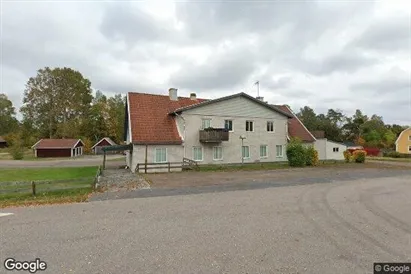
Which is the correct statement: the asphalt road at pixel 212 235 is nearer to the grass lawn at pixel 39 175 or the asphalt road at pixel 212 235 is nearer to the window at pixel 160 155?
the grass lawn at pixel 39 175

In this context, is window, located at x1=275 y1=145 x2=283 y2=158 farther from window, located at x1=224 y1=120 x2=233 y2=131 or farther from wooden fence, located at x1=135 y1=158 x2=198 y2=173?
wooden fence, located at x1=135 y1=158 x2=198 y2=173

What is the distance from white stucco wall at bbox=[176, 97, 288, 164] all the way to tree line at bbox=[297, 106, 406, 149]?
38311 mm

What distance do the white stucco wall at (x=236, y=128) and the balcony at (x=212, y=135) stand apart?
0.68 m

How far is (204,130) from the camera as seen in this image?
1000 inches

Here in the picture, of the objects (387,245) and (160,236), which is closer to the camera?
(387,245)

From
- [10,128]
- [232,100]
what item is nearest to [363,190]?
[232,100]

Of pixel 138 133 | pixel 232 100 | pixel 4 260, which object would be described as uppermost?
pixel 232 100

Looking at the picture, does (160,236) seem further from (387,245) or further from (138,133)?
(138,133)

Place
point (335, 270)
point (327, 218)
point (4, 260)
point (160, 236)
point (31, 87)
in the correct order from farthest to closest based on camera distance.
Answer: point (31, 87)
point (327, 218)
point (160, 236)
point (4, 260)
point (335, 270)

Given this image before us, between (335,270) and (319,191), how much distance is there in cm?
882

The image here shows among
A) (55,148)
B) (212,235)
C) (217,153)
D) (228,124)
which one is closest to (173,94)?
(228,124)

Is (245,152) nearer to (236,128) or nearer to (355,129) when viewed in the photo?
(236,128)

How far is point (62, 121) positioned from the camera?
6350 centimetres

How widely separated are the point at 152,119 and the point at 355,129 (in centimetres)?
7616
